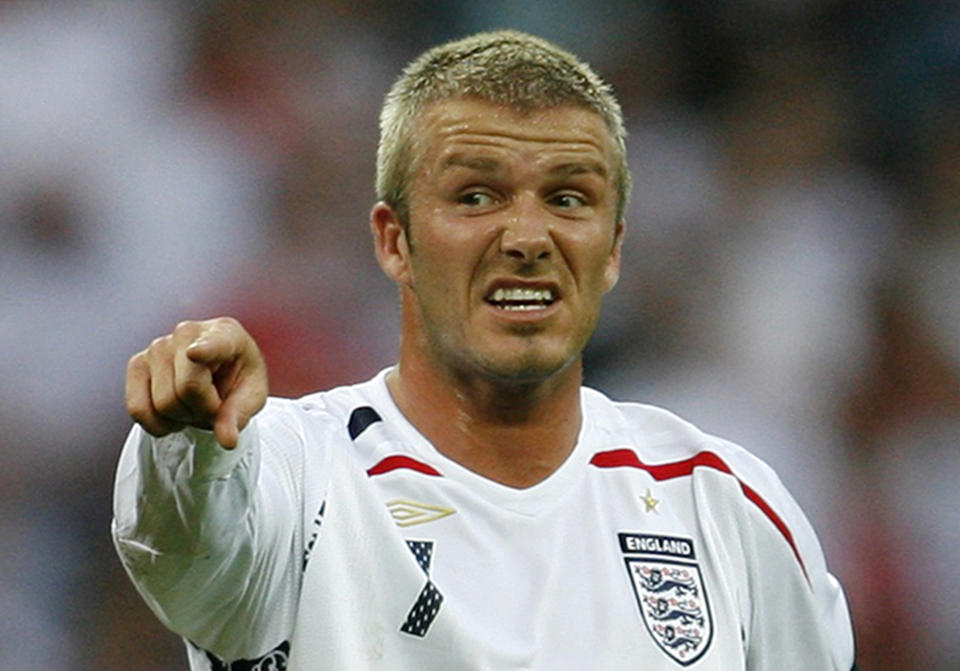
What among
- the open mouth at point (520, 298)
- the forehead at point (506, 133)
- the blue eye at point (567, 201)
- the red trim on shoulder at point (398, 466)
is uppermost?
the forehead at point (506, 133)

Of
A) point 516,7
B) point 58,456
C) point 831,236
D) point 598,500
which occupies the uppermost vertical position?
point 516,7

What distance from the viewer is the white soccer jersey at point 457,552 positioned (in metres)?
2.58

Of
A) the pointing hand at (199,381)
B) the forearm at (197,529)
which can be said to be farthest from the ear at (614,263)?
the pointing hand at (199,381)

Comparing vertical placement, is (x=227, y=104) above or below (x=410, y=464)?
above

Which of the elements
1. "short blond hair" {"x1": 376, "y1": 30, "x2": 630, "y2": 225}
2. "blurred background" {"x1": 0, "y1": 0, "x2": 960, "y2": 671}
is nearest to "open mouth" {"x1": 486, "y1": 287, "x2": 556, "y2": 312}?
"short blond hair" {"x1": 376, "y1": 30, "x2": 630, "y2": 225}

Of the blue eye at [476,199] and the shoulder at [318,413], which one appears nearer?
the shoulder at [318,413]

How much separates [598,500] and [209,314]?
2699mm

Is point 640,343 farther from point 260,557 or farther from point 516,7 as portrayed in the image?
point 260,557

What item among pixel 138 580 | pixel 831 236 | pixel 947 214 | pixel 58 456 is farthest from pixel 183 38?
pixel 138 580

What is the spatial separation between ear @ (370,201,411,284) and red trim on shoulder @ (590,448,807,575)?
21.0 inches

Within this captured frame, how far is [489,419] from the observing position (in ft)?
10.6

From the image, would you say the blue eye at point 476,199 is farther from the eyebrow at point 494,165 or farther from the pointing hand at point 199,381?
the pointing hand at point 199,381

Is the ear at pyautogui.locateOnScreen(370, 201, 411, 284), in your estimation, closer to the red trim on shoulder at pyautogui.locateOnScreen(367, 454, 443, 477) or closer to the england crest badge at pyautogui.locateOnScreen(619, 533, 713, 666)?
the red trim on shoulder at pyautogui.locateOnScreen(367, 454, 443, 477)

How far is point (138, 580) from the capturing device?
2623mm
